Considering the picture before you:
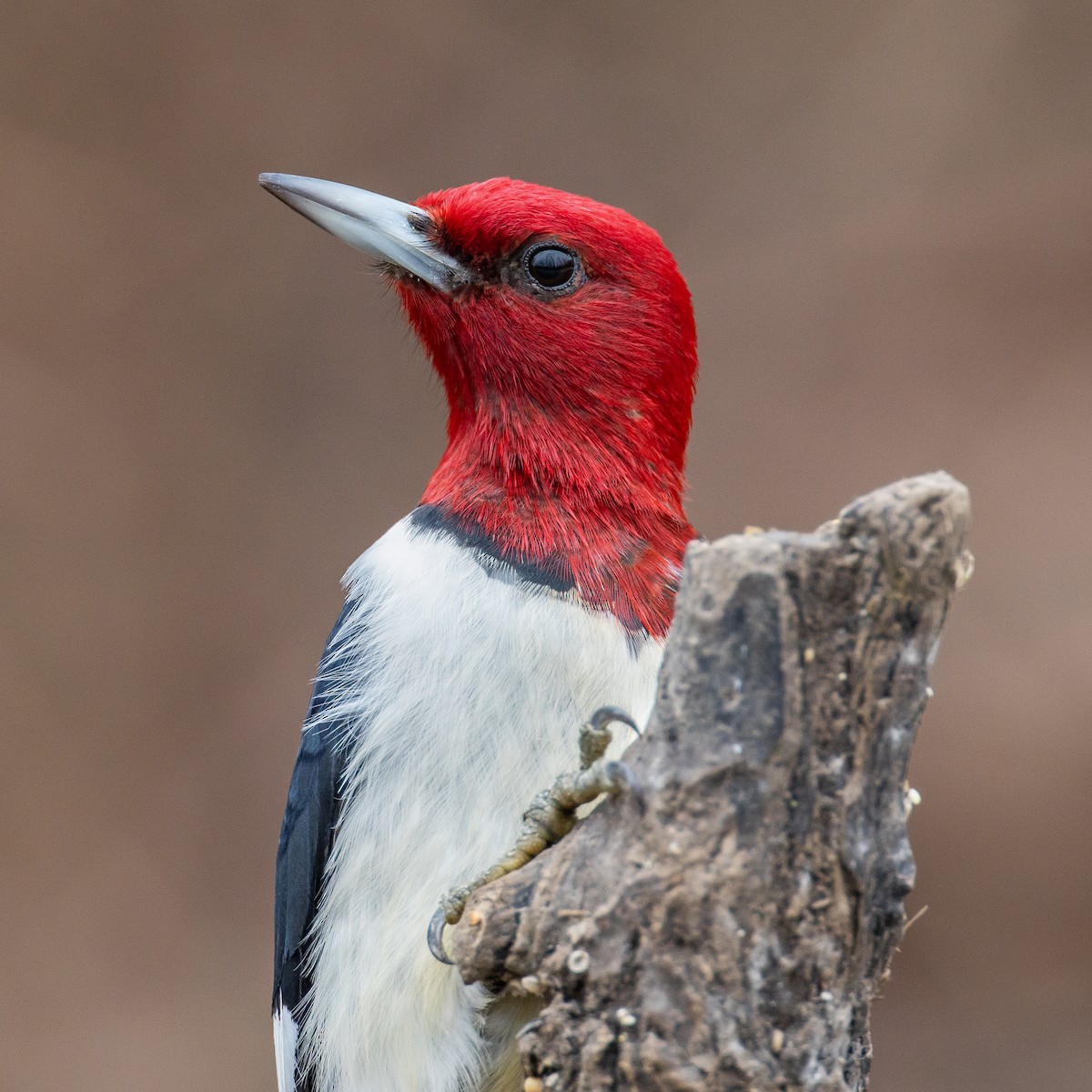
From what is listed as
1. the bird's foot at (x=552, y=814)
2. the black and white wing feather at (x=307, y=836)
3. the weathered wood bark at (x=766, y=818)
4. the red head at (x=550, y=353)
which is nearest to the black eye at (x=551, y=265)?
the red head at (x=550, y=353)

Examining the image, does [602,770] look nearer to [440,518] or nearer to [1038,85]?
[440,518]

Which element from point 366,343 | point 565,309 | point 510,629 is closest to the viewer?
point 510,629

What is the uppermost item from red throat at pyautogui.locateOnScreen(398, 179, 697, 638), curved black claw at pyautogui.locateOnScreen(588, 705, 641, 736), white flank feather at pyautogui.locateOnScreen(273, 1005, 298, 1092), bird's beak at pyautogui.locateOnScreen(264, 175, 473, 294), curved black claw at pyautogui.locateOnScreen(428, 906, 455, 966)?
bird's beak at pyautogui.locateOnScreen(264, 175, 473, 294)

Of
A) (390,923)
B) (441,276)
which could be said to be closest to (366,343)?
(441,276)

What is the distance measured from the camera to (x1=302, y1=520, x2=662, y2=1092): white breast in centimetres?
176

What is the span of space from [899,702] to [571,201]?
121cm

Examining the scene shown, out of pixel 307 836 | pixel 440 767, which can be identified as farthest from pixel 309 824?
pixel 440 767

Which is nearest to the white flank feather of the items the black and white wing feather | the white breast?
the black and white wing feather

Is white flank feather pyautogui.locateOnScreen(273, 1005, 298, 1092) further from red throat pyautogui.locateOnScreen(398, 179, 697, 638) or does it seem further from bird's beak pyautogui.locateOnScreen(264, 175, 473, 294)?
bird's beak pyautogui.locateOnScreen(264, 175, 473, 294)

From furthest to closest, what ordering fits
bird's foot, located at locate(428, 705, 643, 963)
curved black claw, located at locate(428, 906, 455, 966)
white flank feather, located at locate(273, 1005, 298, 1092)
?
white flank feather, located at locate(273, 1005, 298, 1092), curved black claw, located at locate(428, 906, 455, 966), bird's foot, located at locate(428, 705, 643, 963)

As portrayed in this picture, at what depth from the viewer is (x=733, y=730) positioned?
128cm

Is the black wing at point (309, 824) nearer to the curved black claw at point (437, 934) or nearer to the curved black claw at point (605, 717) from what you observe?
the curved black claw at point (437, 934)

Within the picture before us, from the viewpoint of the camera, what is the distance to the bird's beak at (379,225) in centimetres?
221

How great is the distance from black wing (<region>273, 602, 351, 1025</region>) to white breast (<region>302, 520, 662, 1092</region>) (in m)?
0.07
